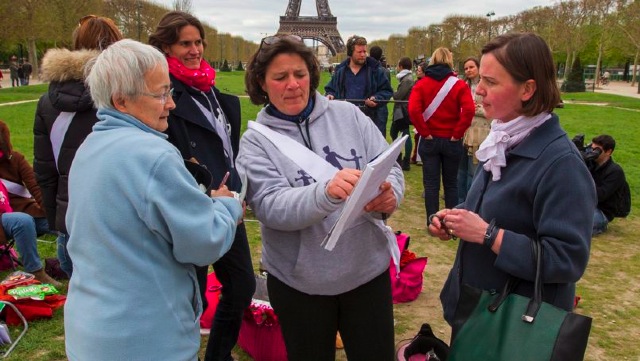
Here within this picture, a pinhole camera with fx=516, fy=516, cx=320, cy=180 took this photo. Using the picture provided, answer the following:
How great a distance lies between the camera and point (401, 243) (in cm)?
432

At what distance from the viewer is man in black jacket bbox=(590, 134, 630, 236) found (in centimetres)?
620

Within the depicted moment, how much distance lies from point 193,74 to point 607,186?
5.40m

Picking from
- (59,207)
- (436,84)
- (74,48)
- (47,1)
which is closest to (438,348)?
(59,207)

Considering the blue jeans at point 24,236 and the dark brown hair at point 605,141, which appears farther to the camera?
the dark brown hair at point 605,141

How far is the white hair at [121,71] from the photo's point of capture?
5.61ft

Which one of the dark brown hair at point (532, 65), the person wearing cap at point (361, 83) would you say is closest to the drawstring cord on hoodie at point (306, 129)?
the dark brown hair at point (532, 65)

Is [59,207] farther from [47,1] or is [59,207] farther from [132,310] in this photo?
[47,1]

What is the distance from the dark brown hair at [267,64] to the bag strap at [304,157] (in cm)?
27

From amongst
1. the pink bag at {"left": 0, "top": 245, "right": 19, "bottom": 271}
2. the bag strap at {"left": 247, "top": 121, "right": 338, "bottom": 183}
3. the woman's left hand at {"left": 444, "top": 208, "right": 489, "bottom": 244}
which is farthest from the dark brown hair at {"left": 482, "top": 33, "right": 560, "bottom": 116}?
the pink bag at {"left": 0, "top": 245, "right": 19, "bottom": 271}

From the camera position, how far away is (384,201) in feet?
6.85

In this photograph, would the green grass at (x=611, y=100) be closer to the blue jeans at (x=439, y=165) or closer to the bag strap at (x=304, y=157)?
the blue jeans at (x=439, y=165)

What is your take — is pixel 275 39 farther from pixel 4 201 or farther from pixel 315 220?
pixel 4 201

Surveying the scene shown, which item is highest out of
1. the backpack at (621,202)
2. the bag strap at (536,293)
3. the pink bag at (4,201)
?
the bag strap at (536,293)

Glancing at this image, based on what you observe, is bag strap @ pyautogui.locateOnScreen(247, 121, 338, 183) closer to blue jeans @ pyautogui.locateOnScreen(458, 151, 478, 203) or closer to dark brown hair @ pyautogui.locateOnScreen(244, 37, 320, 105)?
dark brown hair @ pyautogui.locateOnScreen(244, 37, 320, 105)
